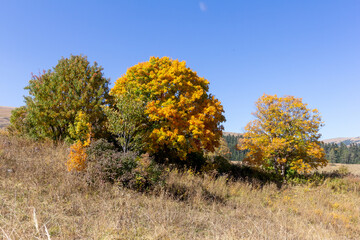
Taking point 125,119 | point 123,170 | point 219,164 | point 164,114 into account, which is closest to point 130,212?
point 123,170

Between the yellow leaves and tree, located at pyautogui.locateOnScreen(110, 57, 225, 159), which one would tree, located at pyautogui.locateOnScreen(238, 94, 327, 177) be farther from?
the yellow leaves

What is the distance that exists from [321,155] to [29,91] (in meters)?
23.0

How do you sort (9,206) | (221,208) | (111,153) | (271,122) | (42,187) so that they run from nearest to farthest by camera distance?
1. (9,206)
2. (42,187)
3. (221,208)
4. (111,153)
5. (271,122)

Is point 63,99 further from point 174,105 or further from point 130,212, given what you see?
point 130,212

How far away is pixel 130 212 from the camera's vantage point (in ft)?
19.5

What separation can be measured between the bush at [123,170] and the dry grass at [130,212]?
1.58 ft

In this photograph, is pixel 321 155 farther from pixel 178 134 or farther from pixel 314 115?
pixel 178 134

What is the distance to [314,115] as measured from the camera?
53.4 ft

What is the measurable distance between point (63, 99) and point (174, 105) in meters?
8.14

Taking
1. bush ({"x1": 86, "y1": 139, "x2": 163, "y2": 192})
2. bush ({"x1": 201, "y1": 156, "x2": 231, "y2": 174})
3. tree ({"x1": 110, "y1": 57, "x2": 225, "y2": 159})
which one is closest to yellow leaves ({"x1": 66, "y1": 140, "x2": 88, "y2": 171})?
bush ({"x1": 86, "y1": 139, "x2": 163, "y2": 192})

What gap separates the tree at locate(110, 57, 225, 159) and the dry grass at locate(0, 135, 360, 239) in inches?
155

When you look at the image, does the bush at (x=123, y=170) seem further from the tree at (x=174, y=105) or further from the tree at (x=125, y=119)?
the tree at (x=174, y=105)

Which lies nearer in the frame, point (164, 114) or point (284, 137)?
point (164, 114)

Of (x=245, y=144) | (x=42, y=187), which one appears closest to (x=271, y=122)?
(x=245, y=144)
